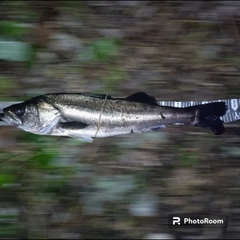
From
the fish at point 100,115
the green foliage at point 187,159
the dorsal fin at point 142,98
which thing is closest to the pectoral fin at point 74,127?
the fish at point 100,115

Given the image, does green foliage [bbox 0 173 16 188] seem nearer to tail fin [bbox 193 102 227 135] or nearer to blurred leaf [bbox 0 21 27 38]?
blurred leaf [bbox 0 21 27 38]

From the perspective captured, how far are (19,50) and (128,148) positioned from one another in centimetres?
32

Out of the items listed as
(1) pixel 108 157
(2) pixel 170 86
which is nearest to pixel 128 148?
(1) pixel 108 157

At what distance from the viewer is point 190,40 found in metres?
1.27

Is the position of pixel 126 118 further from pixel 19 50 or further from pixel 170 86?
pixel 19 50

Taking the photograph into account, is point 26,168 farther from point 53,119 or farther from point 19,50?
point 19,50

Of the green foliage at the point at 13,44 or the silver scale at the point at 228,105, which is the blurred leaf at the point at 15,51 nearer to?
the green foliage at the point at 13,44

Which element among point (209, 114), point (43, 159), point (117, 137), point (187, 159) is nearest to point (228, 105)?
point (209, 114)

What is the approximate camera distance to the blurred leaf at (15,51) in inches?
48.6

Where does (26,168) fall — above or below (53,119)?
below

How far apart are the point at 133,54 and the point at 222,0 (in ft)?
0.78

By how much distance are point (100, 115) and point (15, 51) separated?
0.23 metres

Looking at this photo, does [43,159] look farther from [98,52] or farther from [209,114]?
[209,114]

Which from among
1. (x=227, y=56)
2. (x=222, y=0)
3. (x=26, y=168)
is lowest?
(x=26, y=168)
